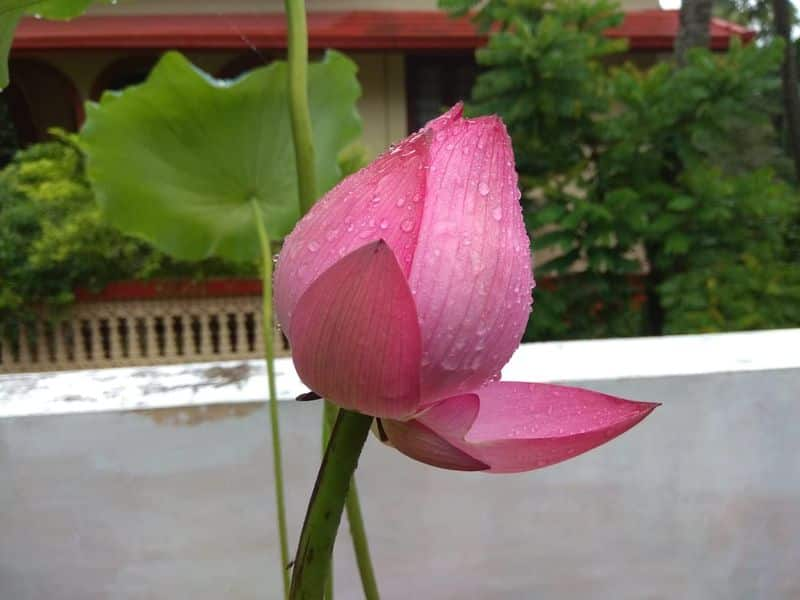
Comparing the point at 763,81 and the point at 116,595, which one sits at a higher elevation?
the point at 763,81

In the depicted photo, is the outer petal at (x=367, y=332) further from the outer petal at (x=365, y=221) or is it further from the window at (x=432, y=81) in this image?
the window at (x=432, y=81)

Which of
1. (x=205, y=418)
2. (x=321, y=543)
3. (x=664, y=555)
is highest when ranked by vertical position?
(x=321, y=543)

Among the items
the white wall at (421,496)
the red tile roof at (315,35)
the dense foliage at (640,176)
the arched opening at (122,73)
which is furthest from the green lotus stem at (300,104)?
the arched opening at (122,73)

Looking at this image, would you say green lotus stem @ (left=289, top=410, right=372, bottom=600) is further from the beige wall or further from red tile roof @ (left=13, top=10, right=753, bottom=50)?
the beige wall

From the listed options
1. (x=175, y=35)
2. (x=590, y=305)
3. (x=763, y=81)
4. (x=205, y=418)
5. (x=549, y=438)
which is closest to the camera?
(x=549, y=438)

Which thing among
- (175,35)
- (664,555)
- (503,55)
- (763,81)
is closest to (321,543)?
(664,555)

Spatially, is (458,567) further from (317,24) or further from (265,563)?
(317,24)
